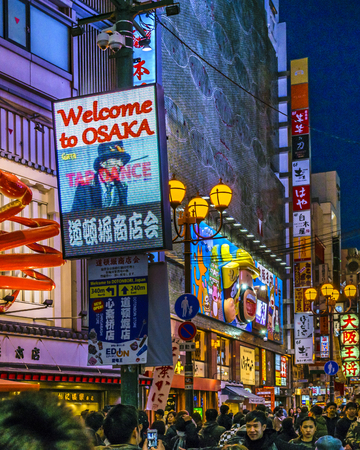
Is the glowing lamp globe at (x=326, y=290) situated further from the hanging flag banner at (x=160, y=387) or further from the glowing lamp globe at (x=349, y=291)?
the hanging flag banner at (x=160, y=387)

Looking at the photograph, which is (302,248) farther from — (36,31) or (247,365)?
(36,31)

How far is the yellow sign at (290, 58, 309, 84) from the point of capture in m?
63.3

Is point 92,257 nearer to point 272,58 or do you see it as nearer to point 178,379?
point 178,379

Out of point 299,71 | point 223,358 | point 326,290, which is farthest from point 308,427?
point 299,71

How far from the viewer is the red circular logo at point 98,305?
34.8 feet

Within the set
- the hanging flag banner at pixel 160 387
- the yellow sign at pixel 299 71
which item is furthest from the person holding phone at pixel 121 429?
the yellow sign at pixel 299 71

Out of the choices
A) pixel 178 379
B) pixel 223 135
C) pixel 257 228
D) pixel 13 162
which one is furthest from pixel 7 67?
pixel 257 228

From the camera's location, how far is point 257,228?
1969 inches

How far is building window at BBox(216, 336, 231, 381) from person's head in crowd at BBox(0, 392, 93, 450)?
121 ft

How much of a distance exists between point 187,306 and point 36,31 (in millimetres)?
11012

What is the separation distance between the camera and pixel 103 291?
35.1 feet

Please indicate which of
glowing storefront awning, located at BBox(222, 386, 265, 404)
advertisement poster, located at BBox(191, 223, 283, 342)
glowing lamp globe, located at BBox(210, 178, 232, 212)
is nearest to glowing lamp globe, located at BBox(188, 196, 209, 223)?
glowing lamp globe, located at BBox(210, 178, 232, 212)

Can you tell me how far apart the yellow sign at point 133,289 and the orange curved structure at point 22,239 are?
3.28 meters

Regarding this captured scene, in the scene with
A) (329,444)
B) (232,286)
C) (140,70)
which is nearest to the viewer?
(329,444)
